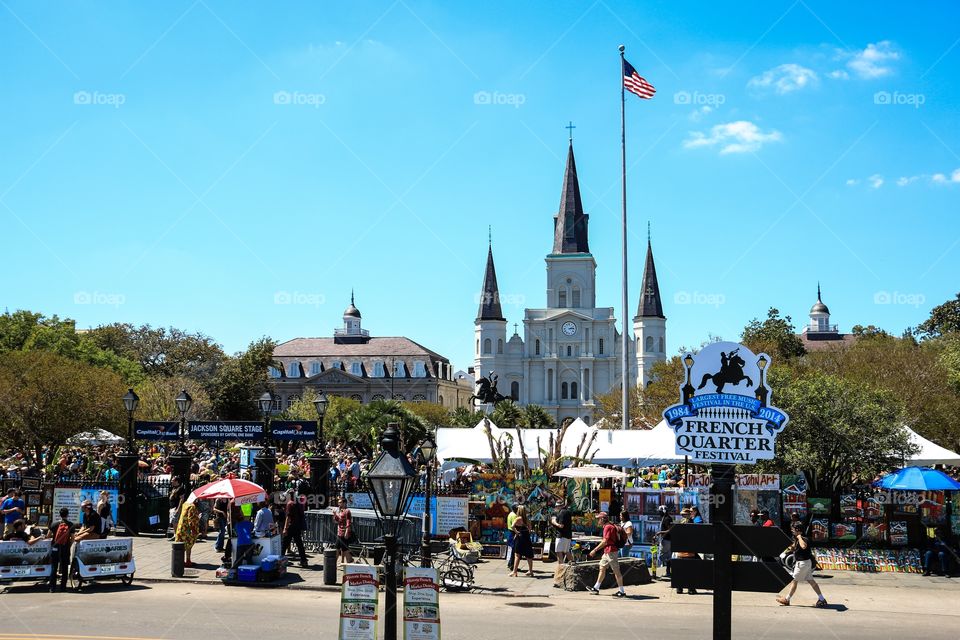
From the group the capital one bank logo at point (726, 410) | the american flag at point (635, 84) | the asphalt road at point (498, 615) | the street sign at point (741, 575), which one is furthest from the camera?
the american flag at point (635, 84)

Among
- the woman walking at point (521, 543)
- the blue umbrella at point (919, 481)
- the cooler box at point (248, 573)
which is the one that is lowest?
the cooler box at point (248, 573)

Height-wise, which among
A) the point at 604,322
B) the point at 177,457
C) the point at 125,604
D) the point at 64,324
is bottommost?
the point at 125,604

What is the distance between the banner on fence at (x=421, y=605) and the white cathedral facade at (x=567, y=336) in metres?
97.6

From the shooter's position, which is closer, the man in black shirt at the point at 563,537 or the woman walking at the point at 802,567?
the woman walking at the point at 802,567

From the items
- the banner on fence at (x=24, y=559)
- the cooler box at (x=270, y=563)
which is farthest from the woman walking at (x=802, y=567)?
the banner on fence at (x=24, y=559)

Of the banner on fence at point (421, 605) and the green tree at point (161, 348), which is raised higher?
the green tree at point (161, 348)

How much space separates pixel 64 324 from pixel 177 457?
49698 millimetres

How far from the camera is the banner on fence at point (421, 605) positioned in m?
9.51

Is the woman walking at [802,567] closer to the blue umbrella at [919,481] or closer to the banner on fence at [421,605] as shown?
the blue umbrella at [919,481]

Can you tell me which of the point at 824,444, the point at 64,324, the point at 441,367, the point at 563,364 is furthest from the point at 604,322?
the point at 824,444

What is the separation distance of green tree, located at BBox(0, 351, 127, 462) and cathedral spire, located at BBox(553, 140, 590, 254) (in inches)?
3042

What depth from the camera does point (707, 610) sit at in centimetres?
1441

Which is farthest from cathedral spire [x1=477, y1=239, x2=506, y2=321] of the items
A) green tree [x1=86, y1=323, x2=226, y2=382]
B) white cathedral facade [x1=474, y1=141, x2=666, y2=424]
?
green tree [x1=86, y1=323, x2=226, y2=382]

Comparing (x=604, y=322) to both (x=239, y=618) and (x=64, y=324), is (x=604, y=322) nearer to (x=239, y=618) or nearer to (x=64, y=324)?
(x=64, y=324)
